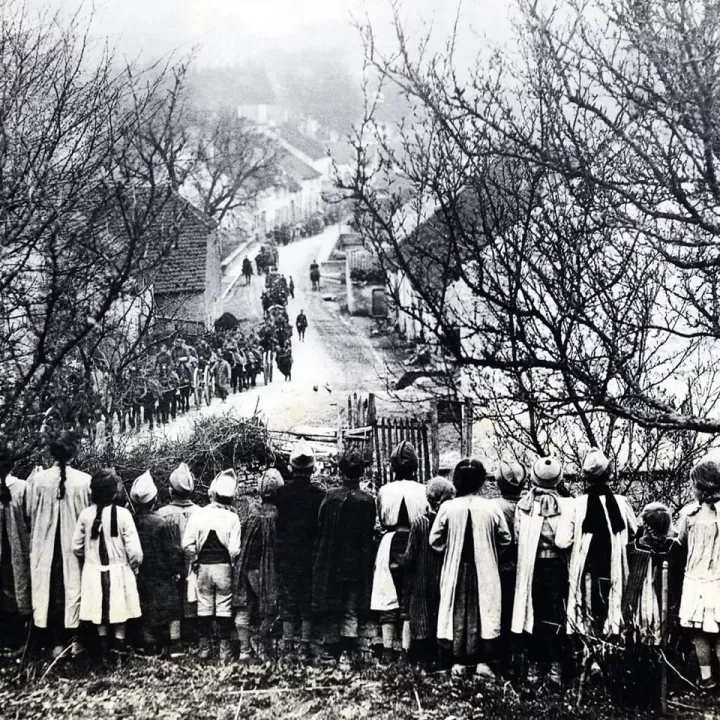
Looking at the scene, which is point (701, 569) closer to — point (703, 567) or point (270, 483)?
point (703, 567)

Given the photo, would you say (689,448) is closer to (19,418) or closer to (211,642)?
(211,642)

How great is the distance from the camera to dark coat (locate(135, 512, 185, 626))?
185 inches

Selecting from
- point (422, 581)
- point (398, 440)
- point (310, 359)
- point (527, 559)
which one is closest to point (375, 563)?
point (422, 581)

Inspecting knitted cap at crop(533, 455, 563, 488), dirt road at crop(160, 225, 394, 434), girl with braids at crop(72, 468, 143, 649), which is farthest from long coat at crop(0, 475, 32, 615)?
knitted cap at crop(533, 455, 563, 488)

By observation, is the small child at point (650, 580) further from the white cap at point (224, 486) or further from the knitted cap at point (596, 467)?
the white cap at point (224, 486)

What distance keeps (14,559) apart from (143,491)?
114 centimetres

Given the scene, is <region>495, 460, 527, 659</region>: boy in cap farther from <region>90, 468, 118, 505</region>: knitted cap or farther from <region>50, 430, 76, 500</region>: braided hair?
<region>50, 430, 76, 500</region>: braided hair

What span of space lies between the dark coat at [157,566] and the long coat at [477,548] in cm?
177

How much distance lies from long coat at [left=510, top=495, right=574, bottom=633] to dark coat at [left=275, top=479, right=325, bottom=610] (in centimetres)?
132

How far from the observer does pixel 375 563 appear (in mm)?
4570

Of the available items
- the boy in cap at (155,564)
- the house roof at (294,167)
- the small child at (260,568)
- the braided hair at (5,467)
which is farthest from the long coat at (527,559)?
the house roof at (294,167)

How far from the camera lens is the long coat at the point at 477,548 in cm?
427

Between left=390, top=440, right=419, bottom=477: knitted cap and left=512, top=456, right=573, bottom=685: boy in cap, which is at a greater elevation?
left=390, top=440, right=419, bottom=477: knitted cap

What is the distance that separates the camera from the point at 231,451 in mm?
8281
